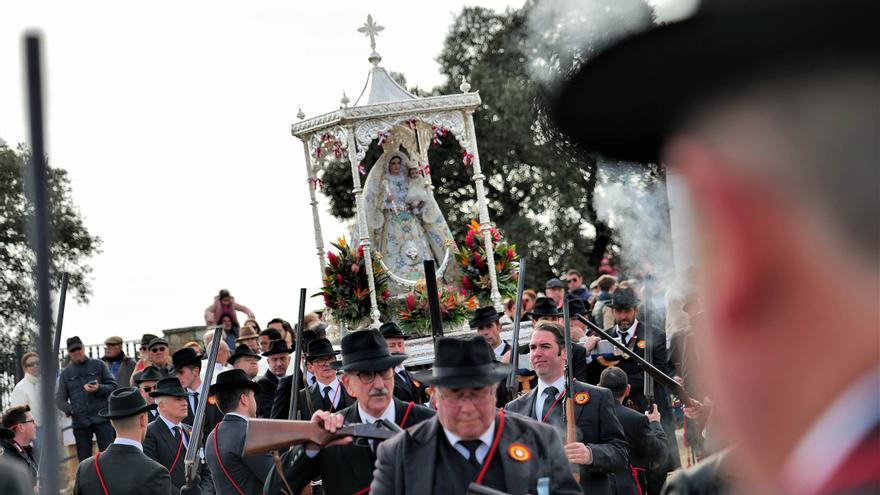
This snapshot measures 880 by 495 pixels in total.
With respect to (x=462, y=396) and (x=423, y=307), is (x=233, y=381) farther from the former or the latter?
(x=423, y=307)

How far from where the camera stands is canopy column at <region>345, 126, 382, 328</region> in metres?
15.0

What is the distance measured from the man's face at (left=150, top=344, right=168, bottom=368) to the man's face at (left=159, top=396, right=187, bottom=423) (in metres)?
4.52

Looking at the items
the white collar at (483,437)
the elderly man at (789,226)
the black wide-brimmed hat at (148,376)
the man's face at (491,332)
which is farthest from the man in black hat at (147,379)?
the elderly man at (789,226)

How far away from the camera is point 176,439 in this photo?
889 cm

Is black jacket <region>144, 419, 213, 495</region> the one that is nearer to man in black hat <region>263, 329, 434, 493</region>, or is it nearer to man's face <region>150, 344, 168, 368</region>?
man in black hat <region>263, 329, 434, 493</region>

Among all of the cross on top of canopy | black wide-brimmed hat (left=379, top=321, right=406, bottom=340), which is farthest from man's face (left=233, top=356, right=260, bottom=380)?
the cross on top of canopy

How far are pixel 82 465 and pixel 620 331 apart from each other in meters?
5.91

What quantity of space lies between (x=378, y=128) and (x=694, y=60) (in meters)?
15.1

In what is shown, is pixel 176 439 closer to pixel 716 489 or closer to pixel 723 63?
pixel 716 489

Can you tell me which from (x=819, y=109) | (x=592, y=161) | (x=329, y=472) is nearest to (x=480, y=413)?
(x=329, y=472)

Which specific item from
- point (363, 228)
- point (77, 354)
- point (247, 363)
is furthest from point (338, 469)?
point (363, 228)

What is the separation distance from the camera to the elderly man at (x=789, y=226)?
2.43 ft

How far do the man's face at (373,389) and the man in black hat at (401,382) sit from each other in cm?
175

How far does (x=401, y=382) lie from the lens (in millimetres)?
9781
